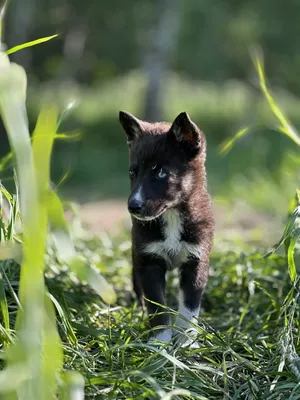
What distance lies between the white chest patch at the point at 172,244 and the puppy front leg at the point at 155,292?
0.25 ft

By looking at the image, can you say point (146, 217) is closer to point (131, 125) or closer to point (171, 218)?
point (171, 218)

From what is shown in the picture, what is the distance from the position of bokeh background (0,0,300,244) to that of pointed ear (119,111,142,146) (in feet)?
22.5

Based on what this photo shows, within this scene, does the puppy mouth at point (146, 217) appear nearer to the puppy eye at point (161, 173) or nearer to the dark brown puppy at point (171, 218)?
the dark brown puppy at point (171, 218)

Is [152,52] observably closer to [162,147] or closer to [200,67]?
[200,67]

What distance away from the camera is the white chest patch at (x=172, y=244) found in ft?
12.9

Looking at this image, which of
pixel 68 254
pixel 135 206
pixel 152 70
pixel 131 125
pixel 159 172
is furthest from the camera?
pixel 152 70

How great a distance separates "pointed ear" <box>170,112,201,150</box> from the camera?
3834 millimetres

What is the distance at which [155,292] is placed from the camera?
3.88m

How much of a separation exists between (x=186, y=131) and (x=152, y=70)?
1361 centimetres

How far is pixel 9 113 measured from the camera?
7.32 feet

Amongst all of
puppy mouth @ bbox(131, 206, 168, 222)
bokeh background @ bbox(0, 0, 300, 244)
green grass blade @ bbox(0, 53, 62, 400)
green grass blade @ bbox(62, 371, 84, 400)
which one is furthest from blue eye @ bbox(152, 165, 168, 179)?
bokeh background @ bbox(0, 0, 300, 244)

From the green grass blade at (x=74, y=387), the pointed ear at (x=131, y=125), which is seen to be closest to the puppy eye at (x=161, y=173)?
the pointed ear at (x=131, y=125)

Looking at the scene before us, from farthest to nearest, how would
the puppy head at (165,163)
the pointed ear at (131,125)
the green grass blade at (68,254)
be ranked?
the pointed ear at (131,125) < the puppy head at (165,163) < the green grass blade at (68,254)

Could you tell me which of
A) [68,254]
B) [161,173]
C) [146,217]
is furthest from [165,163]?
[68,254]
